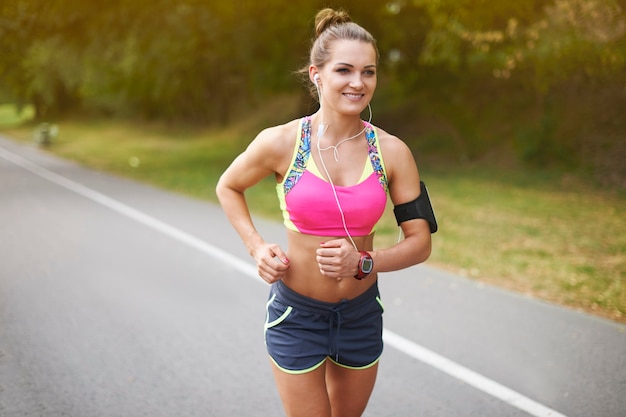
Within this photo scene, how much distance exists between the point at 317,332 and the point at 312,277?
0.77ft

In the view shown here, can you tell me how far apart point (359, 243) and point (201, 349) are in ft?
9.57

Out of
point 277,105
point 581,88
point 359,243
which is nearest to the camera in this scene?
point 359,243

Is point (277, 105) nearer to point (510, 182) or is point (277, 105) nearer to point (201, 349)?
point (510, 182)

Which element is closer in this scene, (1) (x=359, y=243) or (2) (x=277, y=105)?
(1) (x=359, y=243)

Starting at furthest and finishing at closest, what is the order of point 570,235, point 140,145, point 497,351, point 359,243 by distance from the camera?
1. point 140,145
2. point 570,235
3. point 497,351
4. point 359,243

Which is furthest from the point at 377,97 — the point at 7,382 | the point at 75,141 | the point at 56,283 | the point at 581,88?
the point at 7,382

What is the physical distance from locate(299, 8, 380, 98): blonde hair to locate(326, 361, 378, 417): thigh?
4.35 feet

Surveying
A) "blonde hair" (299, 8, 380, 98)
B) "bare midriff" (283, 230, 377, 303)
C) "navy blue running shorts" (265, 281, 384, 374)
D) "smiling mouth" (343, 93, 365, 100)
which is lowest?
"navy blue running shorts" (265, 281, 384, 374)

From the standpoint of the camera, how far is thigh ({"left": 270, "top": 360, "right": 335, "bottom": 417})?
2695 mm

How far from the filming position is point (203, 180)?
16844 millimetres

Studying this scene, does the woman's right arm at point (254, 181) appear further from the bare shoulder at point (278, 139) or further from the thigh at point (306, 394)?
the thigh at point (306, 394)

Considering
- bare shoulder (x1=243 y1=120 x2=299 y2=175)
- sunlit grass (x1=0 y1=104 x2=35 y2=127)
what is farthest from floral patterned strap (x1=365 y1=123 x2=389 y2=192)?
sunlit grass (x1=0 y1=104 x2=35 y2=127)

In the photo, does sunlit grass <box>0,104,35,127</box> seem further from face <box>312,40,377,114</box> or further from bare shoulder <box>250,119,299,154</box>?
face <box>312,40,377,114</box>

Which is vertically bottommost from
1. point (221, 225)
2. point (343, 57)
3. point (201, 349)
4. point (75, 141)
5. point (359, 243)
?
point (75, 141)
